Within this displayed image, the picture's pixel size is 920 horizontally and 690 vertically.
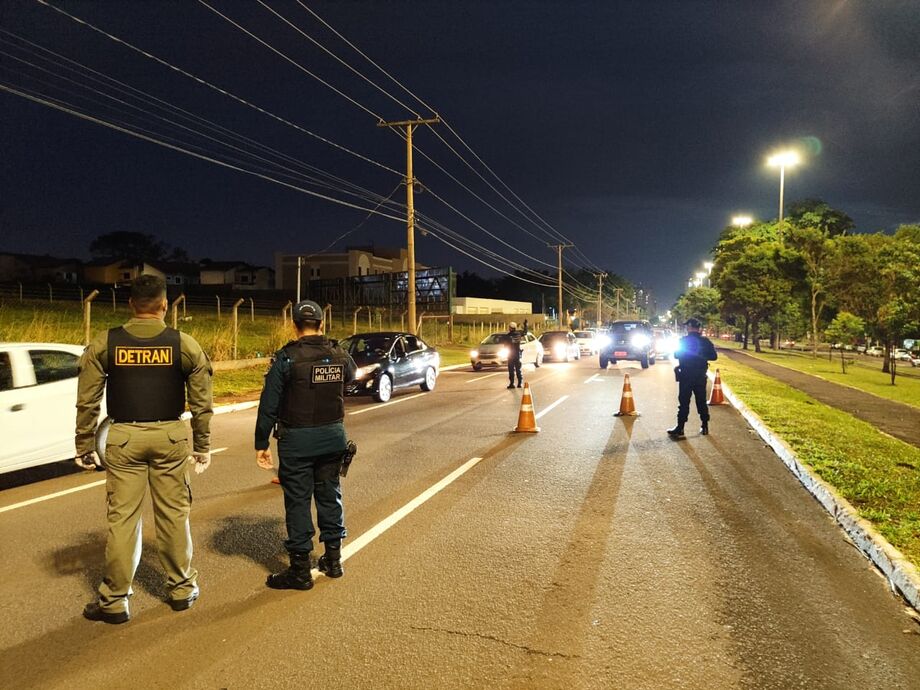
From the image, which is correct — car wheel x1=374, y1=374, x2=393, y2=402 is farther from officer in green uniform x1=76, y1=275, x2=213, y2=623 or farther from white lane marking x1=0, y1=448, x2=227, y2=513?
officer in green uniform x1=76, y1=275, x2=213, y2=623

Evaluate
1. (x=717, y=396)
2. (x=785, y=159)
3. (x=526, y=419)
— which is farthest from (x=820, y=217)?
(x=526, y=419)

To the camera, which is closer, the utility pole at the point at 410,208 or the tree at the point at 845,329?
the utility pole at the point at 410,208

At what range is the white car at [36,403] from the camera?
6844mm

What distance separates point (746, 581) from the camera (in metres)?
4.34

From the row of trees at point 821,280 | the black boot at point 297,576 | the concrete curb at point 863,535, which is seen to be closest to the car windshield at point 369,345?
the concrete curb at point 863,535

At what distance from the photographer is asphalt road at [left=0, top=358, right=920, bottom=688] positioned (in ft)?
10.5

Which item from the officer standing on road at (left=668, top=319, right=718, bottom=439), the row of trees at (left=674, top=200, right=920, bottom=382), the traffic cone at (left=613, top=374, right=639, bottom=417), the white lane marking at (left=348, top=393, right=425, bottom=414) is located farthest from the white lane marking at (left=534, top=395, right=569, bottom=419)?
the row of trees at (left=674, top=200, right=920, bottom=382)

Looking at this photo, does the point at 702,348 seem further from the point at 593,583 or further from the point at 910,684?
the point at 910,684

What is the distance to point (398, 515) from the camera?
5.85m

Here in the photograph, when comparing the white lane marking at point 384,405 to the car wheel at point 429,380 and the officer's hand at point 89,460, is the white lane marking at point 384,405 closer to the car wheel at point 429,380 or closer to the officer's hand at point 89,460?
the car wheel at point 429,380

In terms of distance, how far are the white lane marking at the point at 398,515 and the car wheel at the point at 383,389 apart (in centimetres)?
716

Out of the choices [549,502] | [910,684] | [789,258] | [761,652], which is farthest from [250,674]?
[789,258]

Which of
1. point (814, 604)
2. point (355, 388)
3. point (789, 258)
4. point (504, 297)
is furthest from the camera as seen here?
point (504, 297)

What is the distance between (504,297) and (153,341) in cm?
13290
